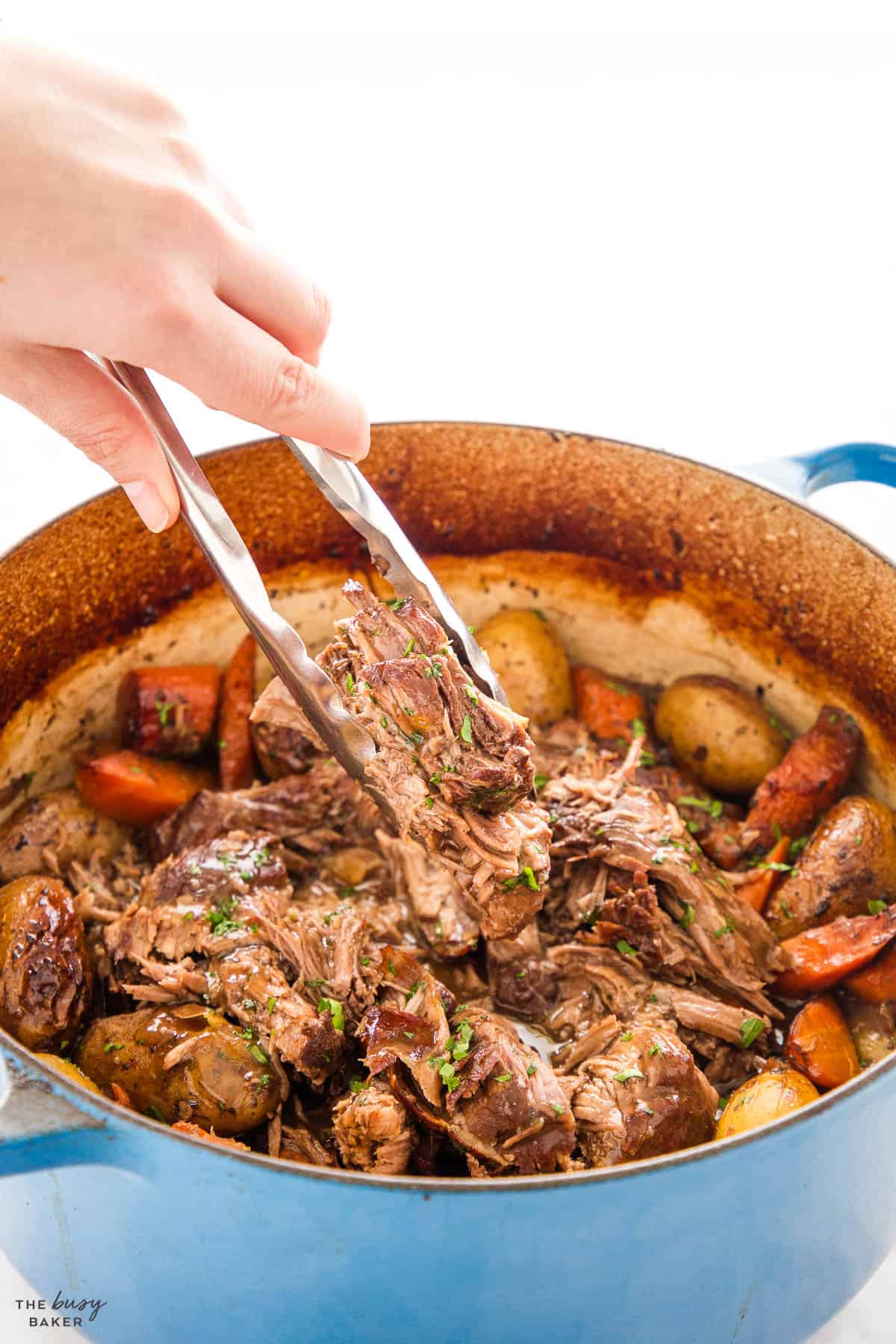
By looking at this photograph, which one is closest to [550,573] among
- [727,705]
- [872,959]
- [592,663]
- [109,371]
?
[592,663]

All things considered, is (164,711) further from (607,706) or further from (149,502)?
(607,706)

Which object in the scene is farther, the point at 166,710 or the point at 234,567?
the point at 166,710

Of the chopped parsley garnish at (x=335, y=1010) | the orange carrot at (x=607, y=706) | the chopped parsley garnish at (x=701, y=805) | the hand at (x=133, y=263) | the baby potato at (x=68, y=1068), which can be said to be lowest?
the baby potato at (x=68, y=1068)

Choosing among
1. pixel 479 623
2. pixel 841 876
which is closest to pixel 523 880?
pixel 841 876

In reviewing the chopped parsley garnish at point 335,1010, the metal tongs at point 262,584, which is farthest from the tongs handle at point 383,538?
the chopped parsley garnish at point 335,1010

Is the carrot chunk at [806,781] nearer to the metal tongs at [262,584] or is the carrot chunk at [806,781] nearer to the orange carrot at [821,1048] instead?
the orange carrot at [821,1048]

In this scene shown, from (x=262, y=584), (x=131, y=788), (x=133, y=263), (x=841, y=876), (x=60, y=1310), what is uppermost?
(x=133, y=263)

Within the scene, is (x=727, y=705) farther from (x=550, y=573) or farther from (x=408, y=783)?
(x=408, y=783)

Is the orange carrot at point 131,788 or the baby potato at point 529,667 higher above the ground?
the baby potato at point 529,667
